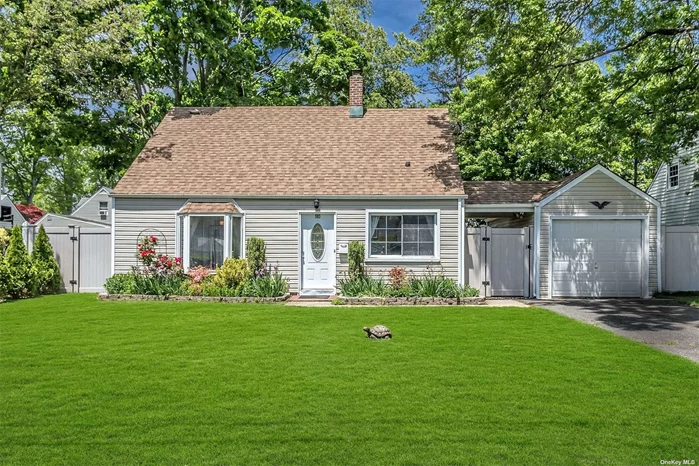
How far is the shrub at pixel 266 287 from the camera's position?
12.3 metres

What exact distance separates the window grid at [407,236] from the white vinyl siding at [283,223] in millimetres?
258

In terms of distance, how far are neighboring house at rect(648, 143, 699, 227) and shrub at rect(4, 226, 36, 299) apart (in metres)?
20.9

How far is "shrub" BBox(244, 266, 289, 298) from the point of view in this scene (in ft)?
40.4

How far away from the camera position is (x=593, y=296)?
45.3 feet

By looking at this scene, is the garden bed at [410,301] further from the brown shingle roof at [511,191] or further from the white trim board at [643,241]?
the brown shingle roof at [511,191]

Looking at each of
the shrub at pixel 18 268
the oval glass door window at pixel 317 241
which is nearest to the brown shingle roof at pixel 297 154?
the oval glass door window at pixel 317 241

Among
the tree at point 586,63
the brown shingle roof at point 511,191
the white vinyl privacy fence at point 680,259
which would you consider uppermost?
the tree at point 586,63

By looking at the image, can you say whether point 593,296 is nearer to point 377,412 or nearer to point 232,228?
point 232,228

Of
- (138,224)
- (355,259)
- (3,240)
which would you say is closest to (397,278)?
(355,259)

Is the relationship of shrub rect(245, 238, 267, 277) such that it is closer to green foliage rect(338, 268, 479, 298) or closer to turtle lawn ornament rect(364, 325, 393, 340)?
green foliage rect(338, 268, 479, 298)

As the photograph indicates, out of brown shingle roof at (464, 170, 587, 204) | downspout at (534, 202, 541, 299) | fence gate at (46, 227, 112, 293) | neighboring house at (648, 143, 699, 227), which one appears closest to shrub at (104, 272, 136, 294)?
fence gate at (46, 227, 112, 293)

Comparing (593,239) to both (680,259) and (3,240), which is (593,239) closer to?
(680,259)

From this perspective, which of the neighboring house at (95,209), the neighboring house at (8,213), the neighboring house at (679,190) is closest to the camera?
the neighboring house at (679,190)

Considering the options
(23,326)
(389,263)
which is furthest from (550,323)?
(23,326)
